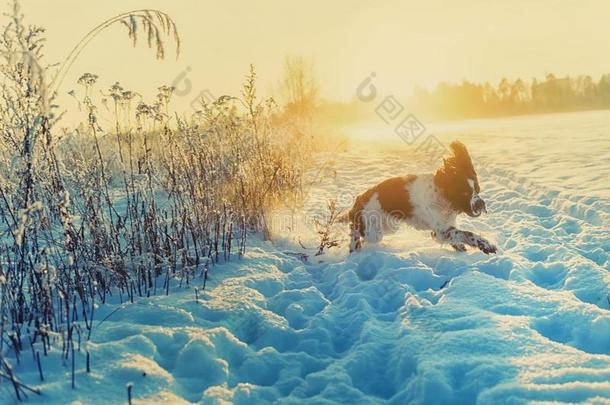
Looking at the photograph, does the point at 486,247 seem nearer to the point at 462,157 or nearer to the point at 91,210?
the point at 462,157

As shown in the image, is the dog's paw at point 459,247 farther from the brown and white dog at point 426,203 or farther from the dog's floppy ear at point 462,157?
the dog's floppy ear at point 462,157

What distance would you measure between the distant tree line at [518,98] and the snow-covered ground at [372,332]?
6101 cm

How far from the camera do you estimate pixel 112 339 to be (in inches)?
117

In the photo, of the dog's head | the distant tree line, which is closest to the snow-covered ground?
the dog's head

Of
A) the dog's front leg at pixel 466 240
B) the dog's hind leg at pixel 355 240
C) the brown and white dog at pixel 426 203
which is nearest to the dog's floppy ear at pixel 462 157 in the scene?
the brown and white dog at pixel 426 203

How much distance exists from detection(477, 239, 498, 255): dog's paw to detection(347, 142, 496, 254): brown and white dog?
30 cm

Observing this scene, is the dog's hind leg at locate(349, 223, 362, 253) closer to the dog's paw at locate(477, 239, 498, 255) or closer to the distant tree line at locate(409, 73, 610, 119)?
the dog's paw at locate(477, 239, 498, 255)

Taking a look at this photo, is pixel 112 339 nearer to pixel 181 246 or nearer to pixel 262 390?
pixel 262 390

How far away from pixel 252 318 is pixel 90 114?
2.07m

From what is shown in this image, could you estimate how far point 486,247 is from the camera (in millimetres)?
4984

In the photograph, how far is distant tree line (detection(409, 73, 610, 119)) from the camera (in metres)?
59.5

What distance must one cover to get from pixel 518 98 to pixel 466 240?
221ft

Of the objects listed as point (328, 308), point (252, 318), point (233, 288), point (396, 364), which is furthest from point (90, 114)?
point (396, 364)

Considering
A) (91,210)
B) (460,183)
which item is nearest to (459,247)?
(460,183)
